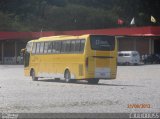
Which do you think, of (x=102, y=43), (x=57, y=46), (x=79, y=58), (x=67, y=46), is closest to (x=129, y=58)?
(x=57, y=46)

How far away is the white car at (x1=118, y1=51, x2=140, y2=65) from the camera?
195 ft

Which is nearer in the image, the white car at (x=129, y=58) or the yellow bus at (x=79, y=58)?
the yellow bus at (x=79, y=58)

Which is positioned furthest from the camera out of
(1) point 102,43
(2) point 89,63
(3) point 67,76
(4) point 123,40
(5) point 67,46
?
(4) point 123,40

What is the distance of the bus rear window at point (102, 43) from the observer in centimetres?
2775

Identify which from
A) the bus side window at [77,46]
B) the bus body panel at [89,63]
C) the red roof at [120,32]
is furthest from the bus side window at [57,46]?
the red roof at [120,32]

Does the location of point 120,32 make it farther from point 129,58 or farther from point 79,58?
point 79,58

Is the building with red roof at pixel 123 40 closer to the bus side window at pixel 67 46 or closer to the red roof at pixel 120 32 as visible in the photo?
the red roof at pixel 120 32

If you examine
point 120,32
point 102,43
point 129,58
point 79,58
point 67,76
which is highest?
point 120,32

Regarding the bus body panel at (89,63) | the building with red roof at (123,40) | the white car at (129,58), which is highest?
the building with red roof at (123,40)

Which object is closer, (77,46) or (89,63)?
(89,63)

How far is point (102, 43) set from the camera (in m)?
27.9

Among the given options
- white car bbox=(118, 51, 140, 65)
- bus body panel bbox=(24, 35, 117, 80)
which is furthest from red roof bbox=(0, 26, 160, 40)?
bus body panel bbox=(24, 35, 117, 80)

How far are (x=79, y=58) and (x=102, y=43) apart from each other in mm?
1428

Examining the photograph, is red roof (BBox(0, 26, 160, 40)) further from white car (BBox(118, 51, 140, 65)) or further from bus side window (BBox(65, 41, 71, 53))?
bus side window (BBox(65, 41, 71, 53))
